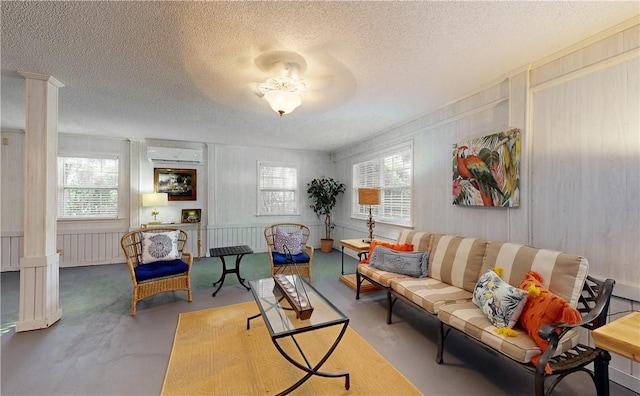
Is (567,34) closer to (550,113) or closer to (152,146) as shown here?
(550,113)

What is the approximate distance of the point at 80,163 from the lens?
4.84 metres

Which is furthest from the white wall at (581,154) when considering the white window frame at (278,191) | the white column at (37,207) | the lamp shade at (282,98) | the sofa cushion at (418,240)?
the white column at (37,207)

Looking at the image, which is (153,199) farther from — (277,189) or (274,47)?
(274,47)

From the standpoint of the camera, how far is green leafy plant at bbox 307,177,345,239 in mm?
6055

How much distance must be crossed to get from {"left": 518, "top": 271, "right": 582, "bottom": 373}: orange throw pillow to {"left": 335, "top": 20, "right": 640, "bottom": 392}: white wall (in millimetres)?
642

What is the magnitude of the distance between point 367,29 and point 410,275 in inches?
93.3

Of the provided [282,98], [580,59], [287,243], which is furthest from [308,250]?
[580,59]

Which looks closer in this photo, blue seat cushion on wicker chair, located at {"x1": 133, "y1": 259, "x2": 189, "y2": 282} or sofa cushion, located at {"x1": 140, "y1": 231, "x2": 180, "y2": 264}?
blue seat cushion on wicker chair, located at {"x1": 133, "y1": 259, "x2": 189, "y2": 282}

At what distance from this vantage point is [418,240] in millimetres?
3203

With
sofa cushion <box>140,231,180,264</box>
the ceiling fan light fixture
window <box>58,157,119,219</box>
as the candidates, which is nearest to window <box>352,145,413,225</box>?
the ceiling fan light fixture

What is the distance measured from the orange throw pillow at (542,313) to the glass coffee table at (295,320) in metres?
1.14

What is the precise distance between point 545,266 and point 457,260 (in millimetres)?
746

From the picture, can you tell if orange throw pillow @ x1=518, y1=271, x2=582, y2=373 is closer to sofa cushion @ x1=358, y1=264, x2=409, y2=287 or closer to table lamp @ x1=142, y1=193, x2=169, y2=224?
sofa cushion @ x1=358, y1=264, x2=409, y2=287

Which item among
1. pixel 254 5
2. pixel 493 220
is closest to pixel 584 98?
pixel 493 220
